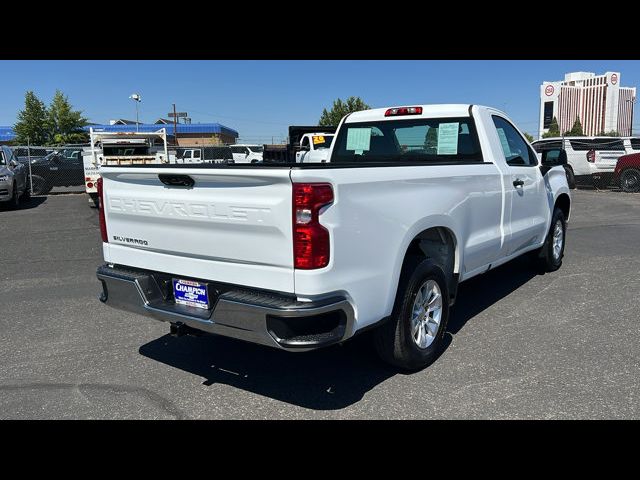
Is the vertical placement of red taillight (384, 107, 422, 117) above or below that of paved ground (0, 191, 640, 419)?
above

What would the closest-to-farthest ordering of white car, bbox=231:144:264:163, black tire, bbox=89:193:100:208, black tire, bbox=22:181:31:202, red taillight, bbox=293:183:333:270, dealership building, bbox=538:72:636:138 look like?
red taillight, bbox=293:183:333:270 < black tire, bbox=89:193:100:208 < black tire, bbox=22:181:31:202 < white car, bbox=231:144:264:163 < dealership building, bbox=538:72:636:138

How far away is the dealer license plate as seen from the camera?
3393 mm

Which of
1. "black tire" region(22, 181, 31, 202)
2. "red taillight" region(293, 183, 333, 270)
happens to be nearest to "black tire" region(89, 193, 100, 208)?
"black tire" region(22, 181, 31, 202)

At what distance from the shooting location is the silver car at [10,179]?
1395 centimetres

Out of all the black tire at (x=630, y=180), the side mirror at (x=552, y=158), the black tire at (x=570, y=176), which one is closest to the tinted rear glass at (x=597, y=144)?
the black tire at (x=570, y=176)

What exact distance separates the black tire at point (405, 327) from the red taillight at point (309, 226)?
3.14 feet

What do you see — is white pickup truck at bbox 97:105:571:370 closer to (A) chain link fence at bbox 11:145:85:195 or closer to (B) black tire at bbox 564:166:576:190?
(B) black tire at bbox 564:166:576:190

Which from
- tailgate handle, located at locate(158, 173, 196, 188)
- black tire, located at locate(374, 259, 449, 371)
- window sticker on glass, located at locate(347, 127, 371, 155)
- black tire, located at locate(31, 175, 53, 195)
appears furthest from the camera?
black tire, located at locate(31, 175, 53, 195)

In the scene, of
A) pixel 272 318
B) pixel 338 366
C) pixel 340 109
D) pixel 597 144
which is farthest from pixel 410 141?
pixel 340 109

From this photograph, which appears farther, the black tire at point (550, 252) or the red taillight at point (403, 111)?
the black tire at point (550, 252)

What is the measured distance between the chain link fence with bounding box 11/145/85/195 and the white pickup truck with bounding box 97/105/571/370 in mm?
16537

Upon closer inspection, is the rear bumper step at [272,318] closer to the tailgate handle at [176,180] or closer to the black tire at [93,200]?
the tailgate handle at [176,180]

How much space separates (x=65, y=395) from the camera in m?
3.64
